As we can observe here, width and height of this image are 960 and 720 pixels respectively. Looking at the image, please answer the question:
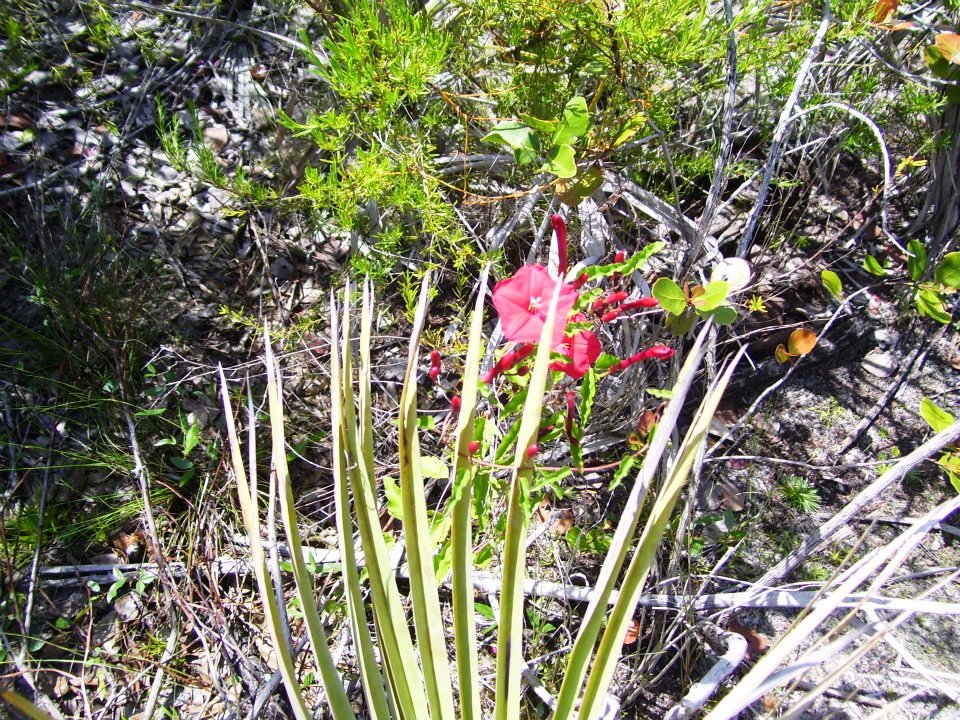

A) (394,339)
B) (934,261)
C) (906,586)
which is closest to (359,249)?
(394,339)

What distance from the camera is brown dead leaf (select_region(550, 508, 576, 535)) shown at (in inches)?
62.5

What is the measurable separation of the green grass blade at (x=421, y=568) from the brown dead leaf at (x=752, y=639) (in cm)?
74

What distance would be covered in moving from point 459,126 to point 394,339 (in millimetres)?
575

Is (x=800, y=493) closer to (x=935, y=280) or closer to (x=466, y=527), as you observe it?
(x=935, y=280)

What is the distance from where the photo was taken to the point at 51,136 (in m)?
1.85

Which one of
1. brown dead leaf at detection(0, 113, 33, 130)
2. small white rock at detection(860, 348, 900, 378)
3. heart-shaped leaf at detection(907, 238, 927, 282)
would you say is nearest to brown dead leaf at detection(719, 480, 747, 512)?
small white rock at detection(860, 348, 900, 378)

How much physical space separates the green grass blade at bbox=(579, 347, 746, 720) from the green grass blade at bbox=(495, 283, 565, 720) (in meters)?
0.13

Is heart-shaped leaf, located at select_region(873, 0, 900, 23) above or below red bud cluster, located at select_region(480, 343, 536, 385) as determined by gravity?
above

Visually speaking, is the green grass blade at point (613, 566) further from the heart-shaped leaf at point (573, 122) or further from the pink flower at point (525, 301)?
the heart-shaped leaf at point (573, 122)

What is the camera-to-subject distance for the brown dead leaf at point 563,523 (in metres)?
1.59

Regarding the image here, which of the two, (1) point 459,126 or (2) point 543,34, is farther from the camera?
(1) point 459,126

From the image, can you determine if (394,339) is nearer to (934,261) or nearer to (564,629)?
(564,629)

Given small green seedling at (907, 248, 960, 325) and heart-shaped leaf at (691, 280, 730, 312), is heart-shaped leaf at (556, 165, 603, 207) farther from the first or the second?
small green seedling at (907, 248, 960, 325)

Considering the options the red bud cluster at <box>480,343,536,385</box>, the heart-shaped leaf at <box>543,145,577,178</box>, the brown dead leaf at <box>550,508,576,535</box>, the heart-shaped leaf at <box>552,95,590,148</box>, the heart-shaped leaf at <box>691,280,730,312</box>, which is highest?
the heart-shaped leaf at <box>552,95,590,148</box>
